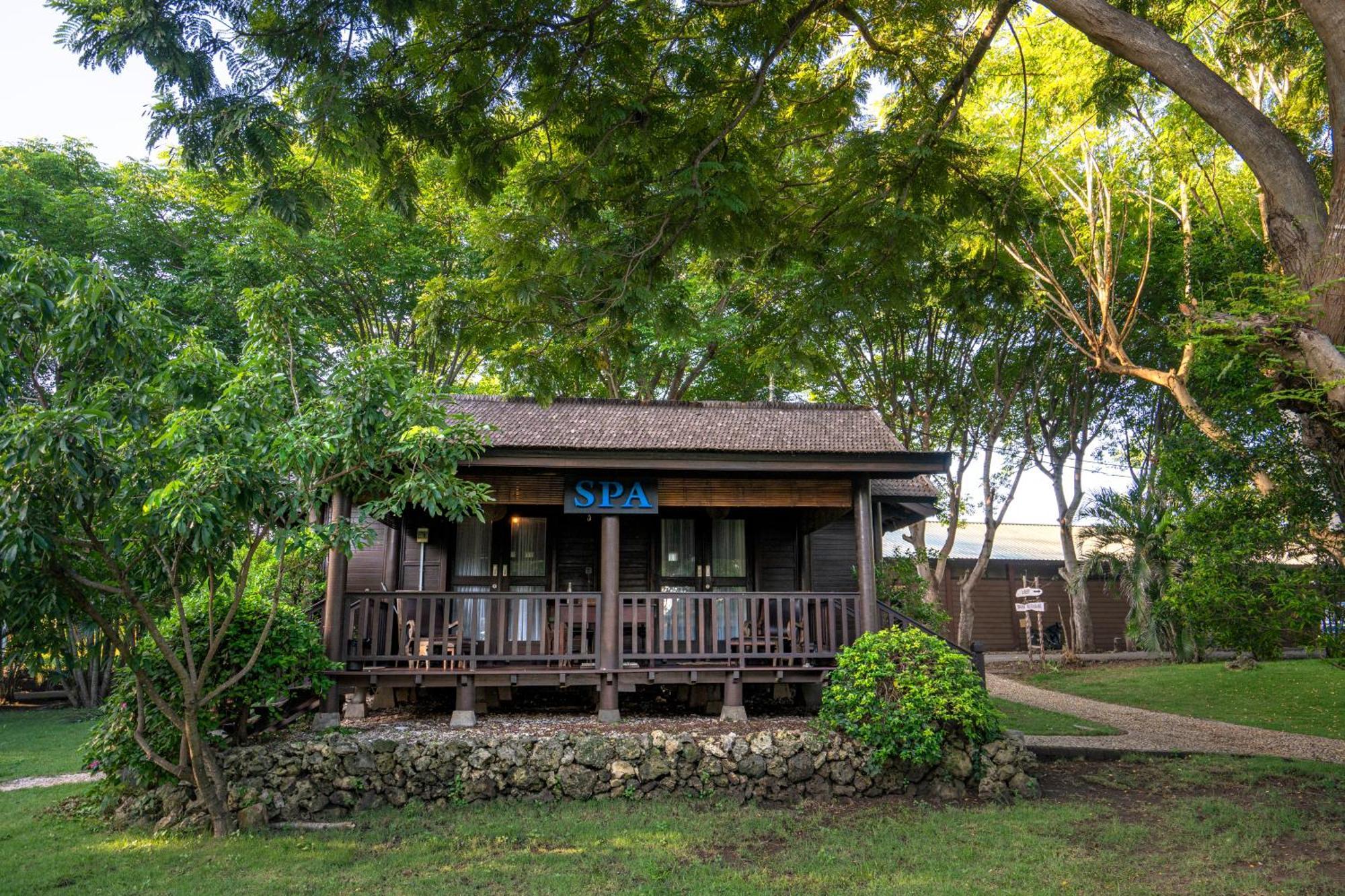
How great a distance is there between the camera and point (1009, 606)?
90.4 feet

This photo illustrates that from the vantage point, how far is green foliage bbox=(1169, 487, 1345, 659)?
834cm

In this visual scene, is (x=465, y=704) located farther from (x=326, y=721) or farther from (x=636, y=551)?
(x=636, y=551)

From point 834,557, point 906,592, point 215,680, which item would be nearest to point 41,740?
point 215,680

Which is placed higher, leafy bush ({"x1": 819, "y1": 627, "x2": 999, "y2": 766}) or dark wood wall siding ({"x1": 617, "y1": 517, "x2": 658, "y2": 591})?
dark wood wall siding ({"x1": 617, "y1": 517, "x2": 658, "y2": 591})

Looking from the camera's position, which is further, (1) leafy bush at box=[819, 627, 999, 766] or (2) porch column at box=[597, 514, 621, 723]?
(2) porch column at box=[597, 514, 621, 723]

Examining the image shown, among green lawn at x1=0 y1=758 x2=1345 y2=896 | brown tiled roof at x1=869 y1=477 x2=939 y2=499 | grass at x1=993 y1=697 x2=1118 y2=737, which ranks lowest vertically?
green lawn at x1=0 y1=758 x2=1345 y2=896

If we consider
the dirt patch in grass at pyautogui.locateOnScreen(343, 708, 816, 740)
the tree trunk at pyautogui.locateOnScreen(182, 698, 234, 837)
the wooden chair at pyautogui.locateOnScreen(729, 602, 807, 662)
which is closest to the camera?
the tree trunk at pyautogui.locateOnScreen(182, 698, 234, 837)

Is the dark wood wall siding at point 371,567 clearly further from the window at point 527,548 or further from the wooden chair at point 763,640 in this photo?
the wooden chair at point 763,640

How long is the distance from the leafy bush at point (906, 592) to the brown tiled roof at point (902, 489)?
4.65ft

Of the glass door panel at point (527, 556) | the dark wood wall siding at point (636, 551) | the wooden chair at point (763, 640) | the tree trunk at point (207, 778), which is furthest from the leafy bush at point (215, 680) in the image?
the dark wood wall siding at point (636, 551)

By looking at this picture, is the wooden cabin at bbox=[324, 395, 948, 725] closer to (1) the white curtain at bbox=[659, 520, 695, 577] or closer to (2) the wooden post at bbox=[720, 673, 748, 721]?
(2) the wooden post at bbox=[720, 673, 748, 721]

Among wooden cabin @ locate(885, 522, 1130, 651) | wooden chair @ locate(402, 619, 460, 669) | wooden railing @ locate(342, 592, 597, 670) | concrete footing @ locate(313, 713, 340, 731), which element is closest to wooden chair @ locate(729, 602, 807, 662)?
wooden railing @ locate(342, 592, 597, 670)

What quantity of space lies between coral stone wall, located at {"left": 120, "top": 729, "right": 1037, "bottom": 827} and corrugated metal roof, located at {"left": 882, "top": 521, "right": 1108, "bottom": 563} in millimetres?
17764

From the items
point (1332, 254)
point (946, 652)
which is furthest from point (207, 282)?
point (1332, 254)
